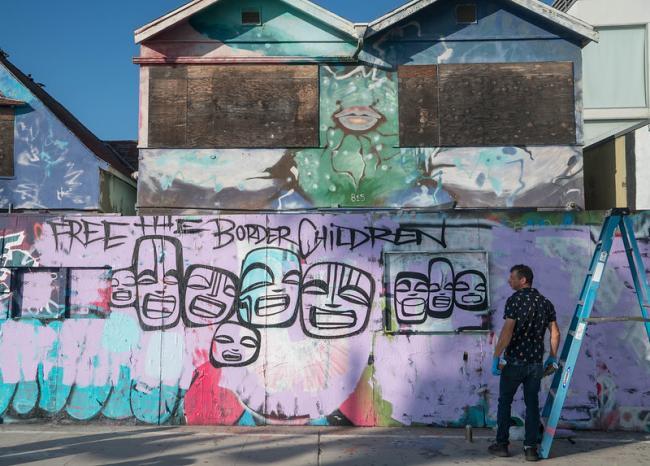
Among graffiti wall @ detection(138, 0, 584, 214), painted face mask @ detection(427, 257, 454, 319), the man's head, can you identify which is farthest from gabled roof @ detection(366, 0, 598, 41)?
the man's head

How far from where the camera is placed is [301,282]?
282 inches

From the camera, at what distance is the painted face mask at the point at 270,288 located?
713 cm

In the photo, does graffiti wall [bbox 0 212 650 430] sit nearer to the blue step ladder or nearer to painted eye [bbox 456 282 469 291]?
painted eye [bbox 456 282 469 291]

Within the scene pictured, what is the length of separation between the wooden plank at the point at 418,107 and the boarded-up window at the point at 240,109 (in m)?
1.47

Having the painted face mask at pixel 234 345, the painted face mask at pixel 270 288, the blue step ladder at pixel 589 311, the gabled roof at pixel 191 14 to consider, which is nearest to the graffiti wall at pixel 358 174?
the gabled roof at pixel 191 14

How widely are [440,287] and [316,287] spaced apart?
4.77 feet

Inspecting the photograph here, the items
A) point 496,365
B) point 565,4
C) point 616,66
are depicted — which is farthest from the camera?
point 565,4

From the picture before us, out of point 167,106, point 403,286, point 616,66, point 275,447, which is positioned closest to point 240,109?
point 167,106

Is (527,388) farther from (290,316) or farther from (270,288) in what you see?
(270,288)

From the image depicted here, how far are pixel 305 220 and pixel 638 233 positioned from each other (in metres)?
3.88

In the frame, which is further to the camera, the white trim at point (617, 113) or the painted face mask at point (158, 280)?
the white trim at point (617, 113)

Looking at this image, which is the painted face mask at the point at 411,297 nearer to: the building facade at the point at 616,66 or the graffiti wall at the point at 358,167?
the graffiti wall at the point at 358,167

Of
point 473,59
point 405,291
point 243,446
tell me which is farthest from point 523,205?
point 243,446

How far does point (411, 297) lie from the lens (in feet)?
23.4
